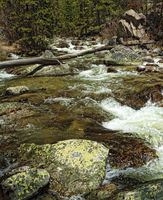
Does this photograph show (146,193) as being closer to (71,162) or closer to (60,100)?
(71,162)

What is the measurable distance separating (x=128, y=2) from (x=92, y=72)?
2750cm

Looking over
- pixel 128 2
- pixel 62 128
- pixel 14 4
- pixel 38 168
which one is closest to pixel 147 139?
pixel 62 128

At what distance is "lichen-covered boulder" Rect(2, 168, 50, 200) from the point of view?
6.71 meters

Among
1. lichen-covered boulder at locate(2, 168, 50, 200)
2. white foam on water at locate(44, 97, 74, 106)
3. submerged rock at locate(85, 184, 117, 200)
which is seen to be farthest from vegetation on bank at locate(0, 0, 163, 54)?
submerged rock at locate(85, 184, 117, 200)

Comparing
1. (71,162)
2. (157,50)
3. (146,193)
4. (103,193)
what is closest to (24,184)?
(71,162)

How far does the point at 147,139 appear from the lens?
A: 923 cm

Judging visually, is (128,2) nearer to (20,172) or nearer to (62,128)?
(62,128)

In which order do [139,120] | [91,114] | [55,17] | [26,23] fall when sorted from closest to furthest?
[139,120], [91,114], [26,23], [55,17]

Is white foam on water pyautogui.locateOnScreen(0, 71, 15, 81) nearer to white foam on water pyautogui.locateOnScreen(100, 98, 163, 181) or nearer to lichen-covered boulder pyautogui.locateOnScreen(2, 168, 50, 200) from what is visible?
white foam on water pyautogui.locateOnScreen(100, 98, 163, 181)

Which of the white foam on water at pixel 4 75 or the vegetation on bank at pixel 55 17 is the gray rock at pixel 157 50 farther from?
the white foam on water at pixel 4 75

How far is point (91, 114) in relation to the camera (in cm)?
1139

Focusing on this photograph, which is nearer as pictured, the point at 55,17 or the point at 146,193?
the point at 146,193

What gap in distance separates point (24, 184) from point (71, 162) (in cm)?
130

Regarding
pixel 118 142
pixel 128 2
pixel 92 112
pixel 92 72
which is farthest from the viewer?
pixel 128 2
